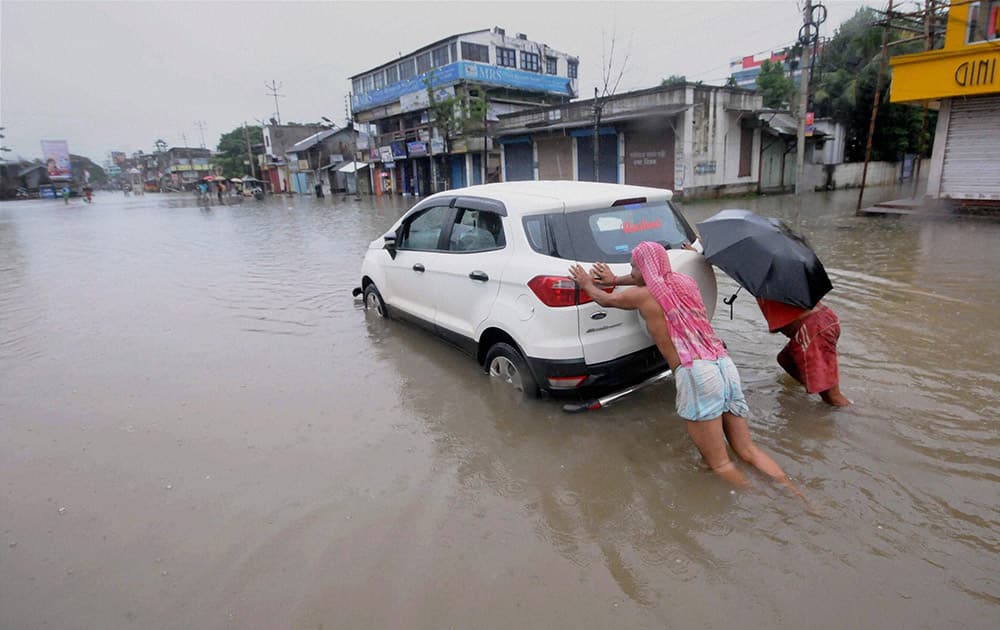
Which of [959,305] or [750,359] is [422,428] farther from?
[959,305]

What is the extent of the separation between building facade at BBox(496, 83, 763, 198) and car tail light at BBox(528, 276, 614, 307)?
20923 mm

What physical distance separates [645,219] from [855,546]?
7.86 feet

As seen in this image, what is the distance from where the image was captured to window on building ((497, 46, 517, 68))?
42.3 meters

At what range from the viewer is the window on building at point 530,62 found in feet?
Result: 146

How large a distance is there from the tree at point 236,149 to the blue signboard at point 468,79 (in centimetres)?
2974

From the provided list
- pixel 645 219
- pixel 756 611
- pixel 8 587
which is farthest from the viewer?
pixel 645 219

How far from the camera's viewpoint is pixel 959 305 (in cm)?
650

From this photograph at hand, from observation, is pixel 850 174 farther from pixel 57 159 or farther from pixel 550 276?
pixel 57 159

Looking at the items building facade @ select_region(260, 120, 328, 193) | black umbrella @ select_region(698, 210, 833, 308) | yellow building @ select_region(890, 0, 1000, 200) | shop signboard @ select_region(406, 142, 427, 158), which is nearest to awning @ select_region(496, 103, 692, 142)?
yellow building @ select_region(890, 0, 1000, 200)

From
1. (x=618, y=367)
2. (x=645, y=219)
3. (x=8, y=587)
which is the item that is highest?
(x=645, y=219)

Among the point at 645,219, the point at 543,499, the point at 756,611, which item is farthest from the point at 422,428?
the point at 756,611

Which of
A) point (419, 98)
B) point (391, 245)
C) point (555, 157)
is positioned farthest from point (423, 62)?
point (391, 245)

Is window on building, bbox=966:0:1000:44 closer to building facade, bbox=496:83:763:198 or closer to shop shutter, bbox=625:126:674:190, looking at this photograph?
building facade, bbox=496:83:763:198

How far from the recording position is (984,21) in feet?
43.8
